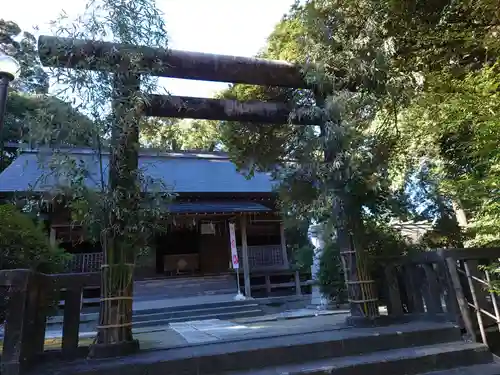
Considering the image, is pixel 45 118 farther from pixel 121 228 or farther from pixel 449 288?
pixel 449 288

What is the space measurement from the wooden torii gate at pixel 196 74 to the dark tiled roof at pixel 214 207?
5655 millimetres

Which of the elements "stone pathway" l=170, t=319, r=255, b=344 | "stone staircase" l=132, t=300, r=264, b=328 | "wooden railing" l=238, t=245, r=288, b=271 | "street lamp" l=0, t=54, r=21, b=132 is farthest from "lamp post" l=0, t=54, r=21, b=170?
"wooden railing" l=238, t=245, r=288, b=271

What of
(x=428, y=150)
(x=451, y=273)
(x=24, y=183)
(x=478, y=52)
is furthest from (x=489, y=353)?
(x=24, y=183)

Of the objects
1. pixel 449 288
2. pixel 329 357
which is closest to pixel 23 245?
pixel 329 357

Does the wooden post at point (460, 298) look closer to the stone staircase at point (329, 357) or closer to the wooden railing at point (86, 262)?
the stone staircase at point (329, 357)

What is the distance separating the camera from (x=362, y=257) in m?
3.89

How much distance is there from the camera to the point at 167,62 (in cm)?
376

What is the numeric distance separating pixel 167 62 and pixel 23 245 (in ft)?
8.00

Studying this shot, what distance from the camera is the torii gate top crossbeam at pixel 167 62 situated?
3193mm

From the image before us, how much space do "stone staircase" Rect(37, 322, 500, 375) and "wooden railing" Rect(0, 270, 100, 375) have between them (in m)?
0.31

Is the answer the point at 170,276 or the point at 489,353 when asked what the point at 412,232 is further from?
the point at 170,276

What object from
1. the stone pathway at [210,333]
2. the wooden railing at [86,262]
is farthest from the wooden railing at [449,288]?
the wooden railing at [86,262]

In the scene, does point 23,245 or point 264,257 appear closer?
point 23,245

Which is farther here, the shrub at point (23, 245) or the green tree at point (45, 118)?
the shrub at point (23, 245)
